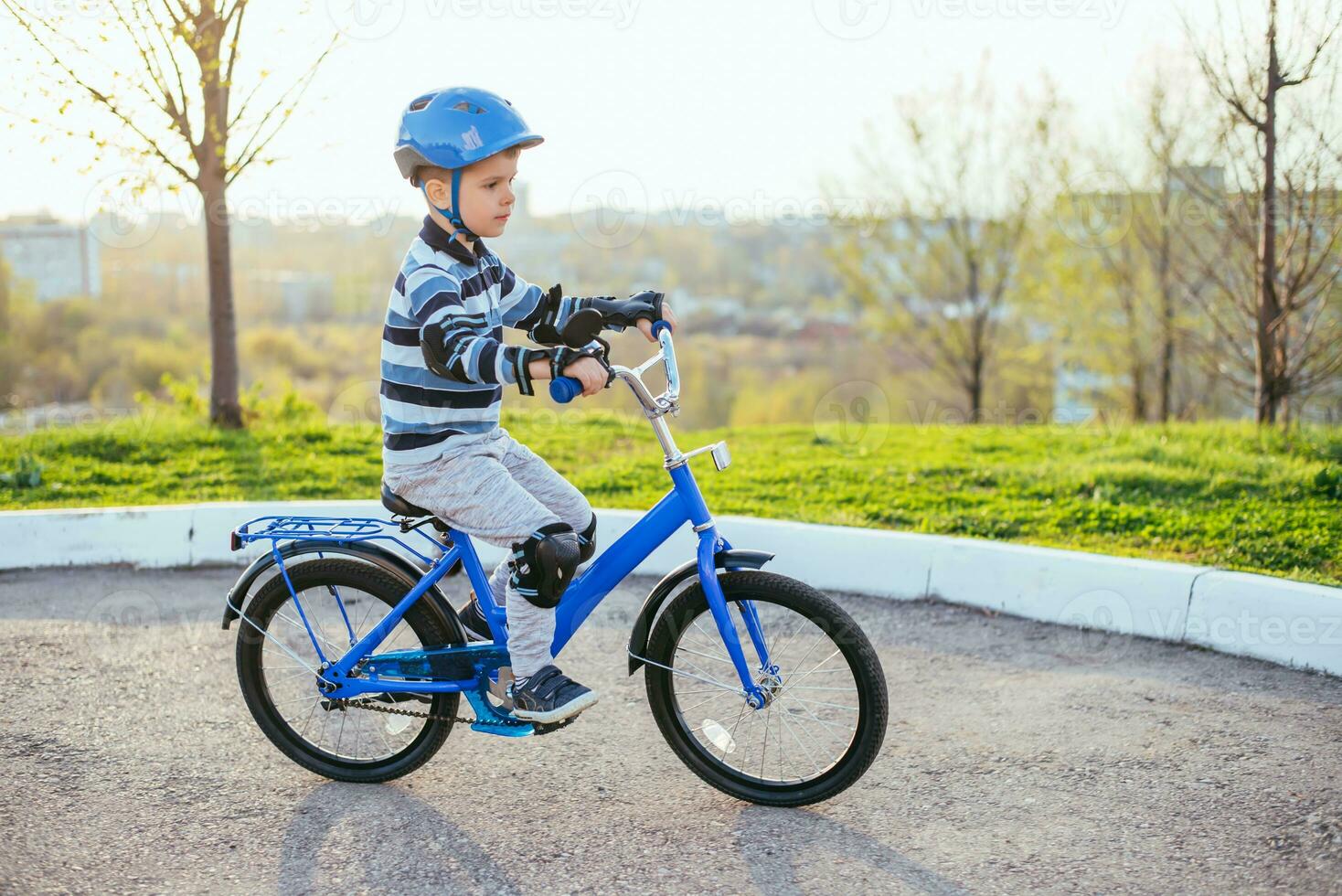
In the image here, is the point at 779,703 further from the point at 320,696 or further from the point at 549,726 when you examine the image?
the point at 320,696

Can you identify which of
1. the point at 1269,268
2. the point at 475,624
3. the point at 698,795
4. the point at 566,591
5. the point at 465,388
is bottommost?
the point at 698,795

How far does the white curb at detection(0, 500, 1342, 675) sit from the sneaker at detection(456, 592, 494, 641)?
6.83 feet

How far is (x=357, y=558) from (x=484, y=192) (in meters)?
1.14

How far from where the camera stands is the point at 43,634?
455 centimetres

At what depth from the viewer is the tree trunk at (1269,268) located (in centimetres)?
714

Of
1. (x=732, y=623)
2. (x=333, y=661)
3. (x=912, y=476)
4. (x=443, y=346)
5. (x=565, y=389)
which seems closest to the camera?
(x=565, y=389)

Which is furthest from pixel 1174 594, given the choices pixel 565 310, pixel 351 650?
pixel 351 650

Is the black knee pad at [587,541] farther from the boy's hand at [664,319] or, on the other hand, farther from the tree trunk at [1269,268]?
the tree trunk at [1269,268]

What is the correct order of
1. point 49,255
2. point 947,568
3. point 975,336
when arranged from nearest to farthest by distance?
point 947,568 < point 975,336 < point 49,255

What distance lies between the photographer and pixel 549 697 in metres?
3.14

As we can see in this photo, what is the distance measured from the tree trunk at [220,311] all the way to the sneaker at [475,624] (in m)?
5.55

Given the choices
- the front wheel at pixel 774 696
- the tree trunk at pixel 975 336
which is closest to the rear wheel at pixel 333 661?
the front wheel at pixel 774 696

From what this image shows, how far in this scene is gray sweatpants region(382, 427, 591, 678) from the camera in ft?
10.1

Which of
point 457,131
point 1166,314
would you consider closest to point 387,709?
point 457,131
